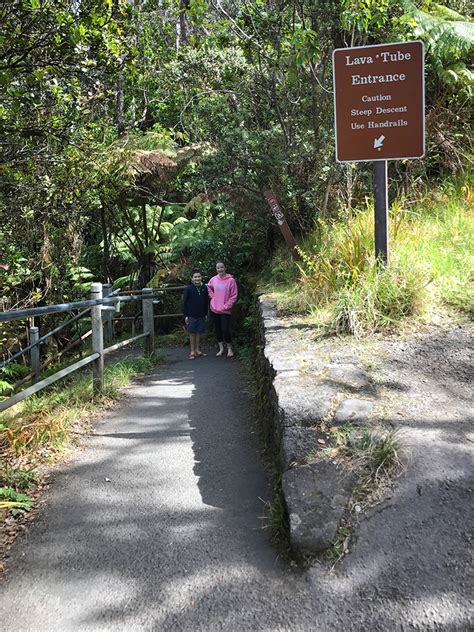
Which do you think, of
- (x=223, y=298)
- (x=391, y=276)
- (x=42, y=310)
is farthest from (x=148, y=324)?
(x=391, y=276)

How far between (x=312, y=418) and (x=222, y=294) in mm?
5892

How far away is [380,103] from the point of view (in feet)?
14.9

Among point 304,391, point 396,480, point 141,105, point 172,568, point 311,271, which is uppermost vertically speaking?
point 141,105

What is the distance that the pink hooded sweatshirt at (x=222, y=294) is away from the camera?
29.1 ft

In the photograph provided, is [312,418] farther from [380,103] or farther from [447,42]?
[447,42]

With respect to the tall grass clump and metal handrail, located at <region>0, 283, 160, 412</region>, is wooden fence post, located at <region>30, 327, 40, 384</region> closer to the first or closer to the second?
metal handrail, located at <region>0, 283, 160, 412</region>

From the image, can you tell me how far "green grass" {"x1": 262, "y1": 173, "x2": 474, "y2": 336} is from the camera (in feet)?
15.0

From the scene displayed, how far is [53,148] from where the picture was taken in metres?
7.25

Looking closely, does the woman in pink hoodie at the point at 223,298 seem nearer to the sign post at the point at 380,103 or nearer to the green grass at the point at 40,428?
the green grass at the point at 40,428

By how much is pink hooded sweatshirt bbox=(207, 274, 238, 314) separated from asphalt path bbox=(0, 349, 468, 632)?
15.9ft

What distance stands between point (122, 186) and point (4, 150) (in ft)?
15.6

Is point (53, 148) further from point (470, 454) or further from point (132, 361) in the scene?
point (470, 454)

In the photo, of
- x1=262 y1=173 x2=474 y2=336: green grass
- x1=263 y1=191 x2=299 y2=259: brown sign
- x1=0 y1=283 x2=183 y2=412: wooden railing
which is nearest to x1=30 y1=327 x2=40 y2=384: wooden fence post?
x1=0 y1=283 x2=183 y2=412: wooden railing

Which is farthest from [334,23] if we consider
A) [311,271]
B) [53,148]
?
[53,148]
